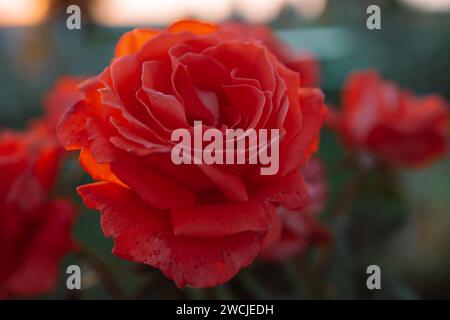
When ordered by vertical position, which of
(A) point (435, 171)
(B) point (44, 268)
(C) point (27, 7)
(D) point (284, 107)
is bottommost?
(A) point (435, 171)

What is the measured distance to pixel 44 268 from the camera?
403 millimetres

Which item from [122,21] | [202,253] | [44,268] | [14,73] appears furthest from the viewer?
[122,21]

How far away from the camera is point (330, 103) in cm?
139

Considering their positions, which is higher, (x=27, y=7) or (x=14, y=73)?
(x=27, y=7)

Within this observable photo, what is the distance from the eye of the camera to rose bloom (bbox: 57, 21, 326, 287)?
0.93 feet

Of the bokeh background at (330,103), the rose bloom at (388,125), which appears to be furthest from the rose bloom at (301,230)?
the rose bloom at (388,125)

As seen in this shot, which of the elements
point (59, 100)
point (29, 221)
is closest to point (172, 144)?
point (29, 221)

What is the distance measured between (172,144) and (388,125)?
1.35ft

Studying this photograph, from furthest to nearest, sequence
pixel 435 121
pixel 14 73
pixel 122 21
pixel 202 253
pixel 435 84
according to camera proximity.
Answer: pixel 122 21
pixel 14 73
pixel 435 84
pixel 435 121
pixel 202 253

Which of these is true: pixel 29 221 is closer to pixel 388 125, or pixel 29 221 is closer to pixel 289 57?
pixel 289 57

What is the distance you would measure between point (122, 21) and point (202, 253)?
214cm

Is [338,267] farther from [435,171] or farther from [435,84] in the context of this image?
[435,84]

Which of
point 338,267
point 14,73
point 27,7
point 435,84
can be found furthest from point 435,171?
point 14,73

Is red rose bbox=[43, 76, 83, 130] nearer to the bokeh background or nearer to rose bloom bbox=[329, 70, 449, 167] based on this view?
the bokeh background
